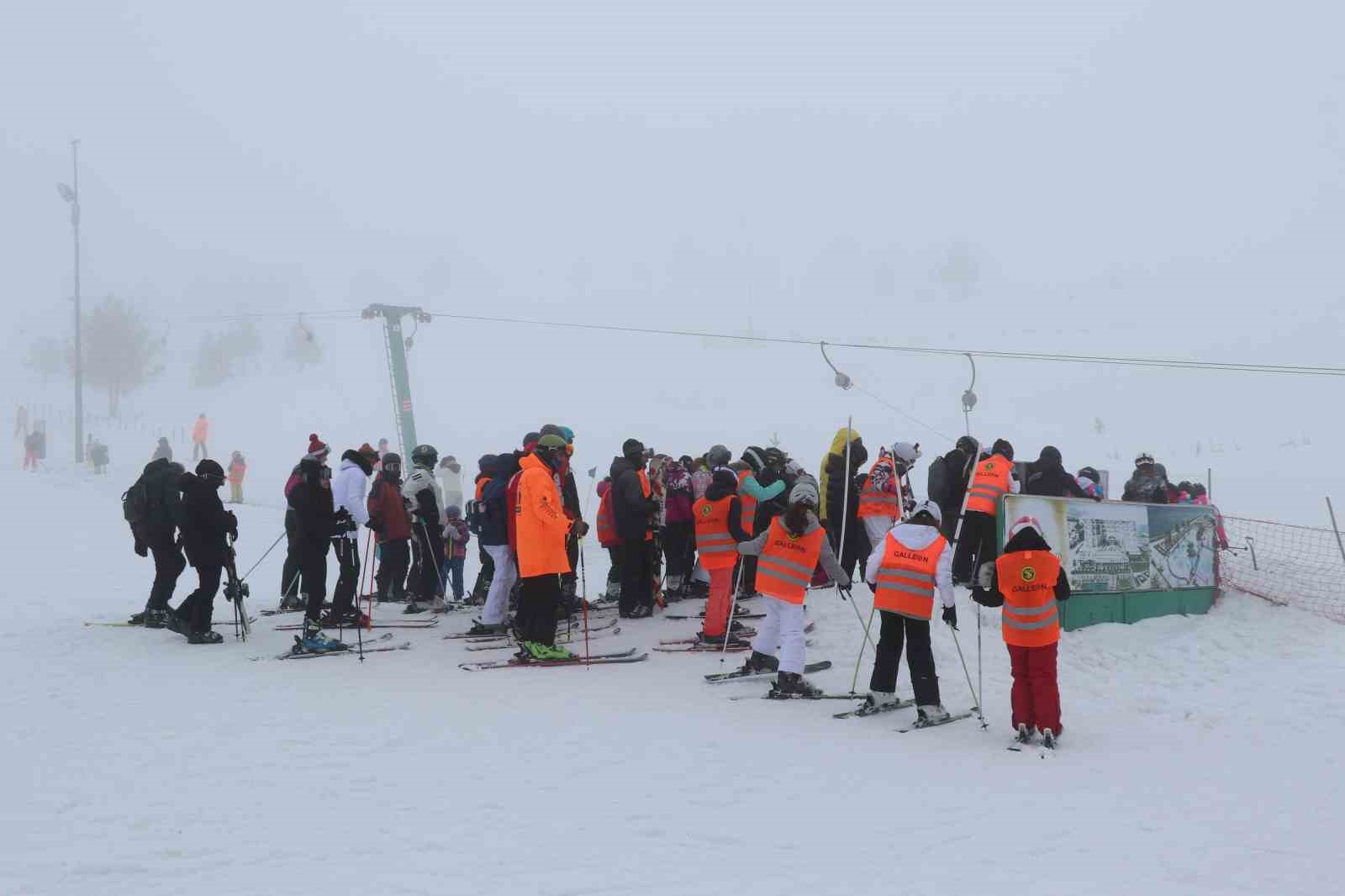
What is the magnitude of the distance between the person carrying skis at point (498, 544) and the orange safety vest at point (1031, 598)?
5.31 m

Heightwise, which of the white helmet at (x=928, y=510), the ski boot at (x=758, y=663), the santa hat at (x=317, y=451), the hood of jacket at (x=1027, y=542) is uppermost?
the santa hat at (x=317, y=451)

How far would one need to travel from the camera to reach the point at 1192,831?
5.20 m

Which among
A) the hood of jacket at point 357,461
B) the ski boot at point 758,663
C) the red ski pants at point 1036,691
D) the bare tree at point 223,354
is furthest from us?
the bare tree at point 223,354

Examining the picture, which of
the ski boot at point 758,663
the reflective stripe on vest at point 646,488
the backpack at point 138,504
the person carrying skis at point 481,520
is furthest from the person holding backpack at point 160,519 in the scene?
the ski boot at point 758,663

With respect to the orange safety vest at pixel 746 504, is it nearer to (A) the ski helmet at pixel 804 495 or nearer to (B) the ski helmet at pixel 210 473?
(A) the ski helmet at pixel 804 495

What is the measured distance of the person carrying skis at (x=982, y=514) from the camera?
34.9 feet

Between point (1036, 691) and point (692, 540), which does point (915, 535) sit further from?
point (692, 540)

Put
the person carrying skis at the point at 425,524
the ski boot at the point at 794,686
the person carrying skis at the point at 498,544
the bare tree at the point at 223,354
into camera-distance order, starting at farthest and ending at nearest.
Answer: the bare tree at the point at 223,354 < the person carrying skis at the point at 425,524 < the person carrying skis at the point at 498,544 < the ski boot at the point at 794,686

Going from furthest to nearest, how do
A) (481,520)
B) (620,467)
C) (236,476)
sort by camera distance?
(236,476), (620,467), (481,520)

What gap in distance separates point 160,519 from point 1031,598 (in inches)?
333

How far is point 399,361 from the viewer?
90.3 ft

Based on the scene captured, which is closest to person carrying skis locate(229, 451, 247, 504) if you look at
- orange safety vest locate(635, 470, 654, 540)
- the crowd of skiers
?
the crowd of skiers

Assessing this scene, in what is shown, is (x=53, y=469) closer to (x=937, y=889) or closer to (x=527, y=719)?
(x=527, y=719)

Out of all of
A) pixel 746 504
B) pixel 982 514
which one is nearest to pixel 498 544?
pixel 746 504
